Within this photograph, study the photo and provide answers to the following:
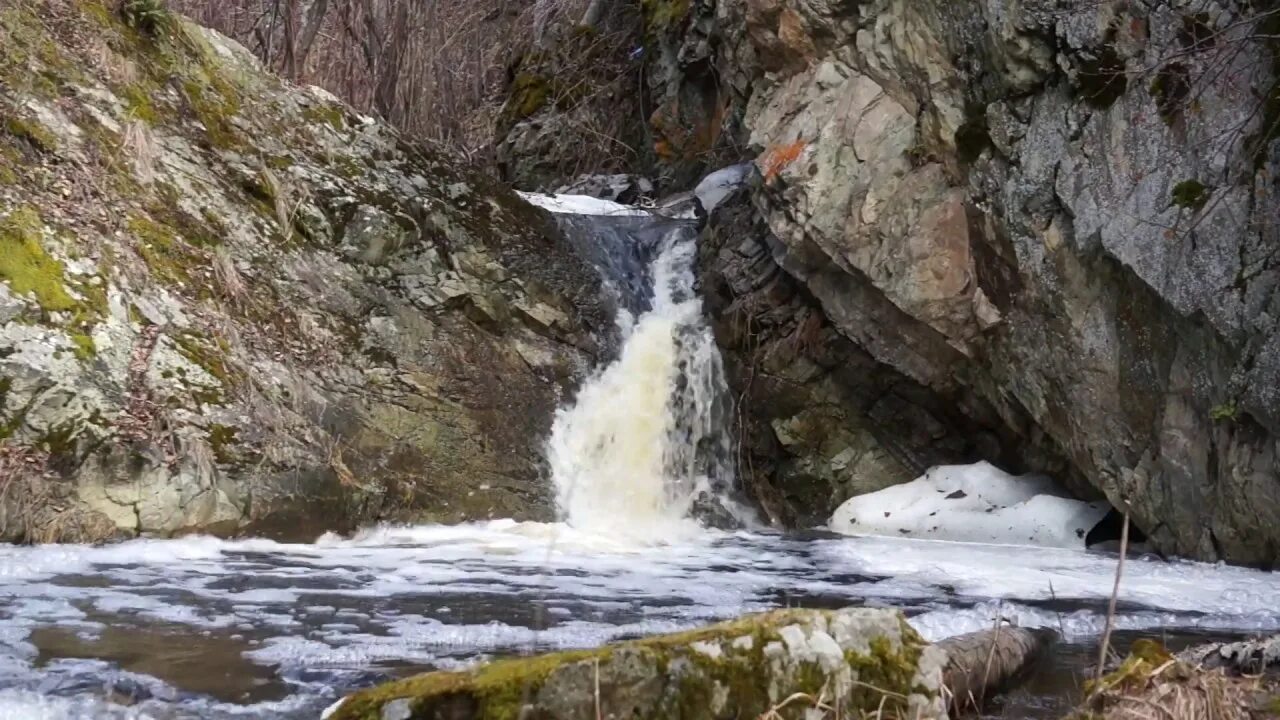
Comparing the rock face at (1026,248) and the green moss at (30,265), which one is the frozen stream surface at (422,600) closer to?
the rock face at (1026,248)

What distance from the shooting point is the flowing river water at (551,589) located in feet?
12.9

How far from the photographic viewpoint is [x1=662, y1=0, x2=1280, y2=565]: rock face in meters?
7.20

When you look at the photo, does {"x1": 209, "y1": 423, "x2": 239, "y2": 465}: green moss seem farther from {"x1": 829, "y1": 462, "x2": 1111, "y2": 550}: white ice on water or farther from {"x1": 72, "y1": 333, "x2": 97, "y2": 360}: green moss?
{"x1": 829, "y1": 462, "x2": 1111, "y2": 550}: white ice on water

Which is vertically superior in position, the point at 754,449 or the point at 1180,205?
the point at 1180,205

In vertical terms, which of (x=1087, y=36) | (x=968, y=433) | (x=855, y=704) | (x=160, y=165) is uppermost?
(x=1087, y=36)

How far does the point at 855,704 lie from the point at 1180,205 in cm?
588

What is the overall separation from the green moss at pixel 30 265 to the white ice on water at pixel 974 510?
22.4ft

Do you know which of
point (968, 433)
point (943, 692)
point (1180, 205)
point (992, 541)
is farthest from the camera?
point (968, 433)

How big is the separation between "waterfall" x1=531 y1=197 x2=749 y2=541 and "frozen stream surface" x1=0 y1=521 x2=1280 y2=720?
93 cm

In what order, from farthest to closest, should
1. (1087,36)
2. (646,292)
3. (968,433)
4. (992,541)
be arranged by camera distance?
(646,292) < (968,433) < (992,541) < (1087,36)

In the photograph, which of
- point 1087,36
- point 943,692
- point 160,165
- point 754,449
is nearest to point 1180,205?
point 1087,36

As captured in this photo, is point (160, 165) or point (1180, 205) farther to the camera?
point (160, 165)

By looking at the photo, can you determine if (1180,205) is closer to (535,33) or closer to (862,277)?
(862,277)

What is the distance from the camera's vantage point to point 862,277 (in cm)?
966
